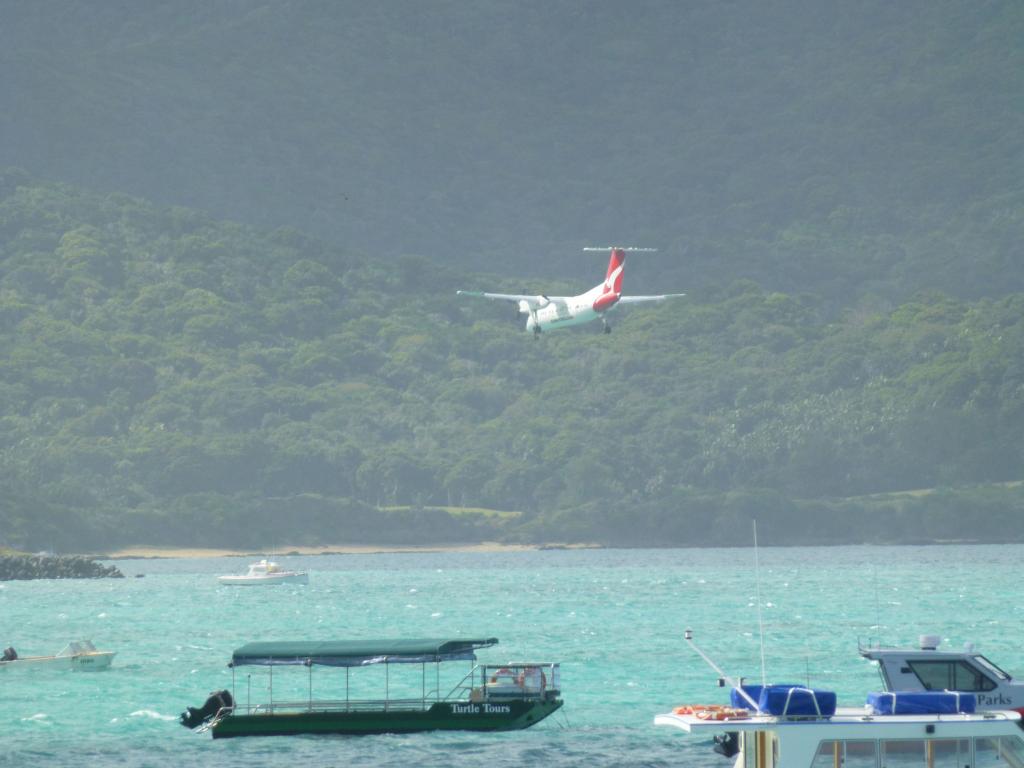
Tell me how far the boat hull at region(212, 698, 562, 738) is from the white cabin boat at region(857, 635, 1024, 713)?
1391 cm

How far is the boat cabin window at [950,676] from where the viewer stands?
146 feet

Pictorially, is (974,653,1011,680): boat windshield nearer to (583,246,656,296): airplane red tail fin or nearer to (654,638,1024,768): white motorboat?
(654,638,1024,768): white motorboat

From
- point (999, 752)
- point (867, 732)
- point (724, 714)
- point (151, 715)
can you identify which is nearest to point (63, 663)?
point (151, 715)

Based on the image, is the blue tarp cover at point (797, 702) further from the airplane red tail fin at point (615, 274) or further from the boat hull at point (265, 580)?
the boat hull at point (265, 580)

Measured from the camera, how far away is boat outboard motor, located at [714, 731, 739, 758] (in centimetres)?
4659

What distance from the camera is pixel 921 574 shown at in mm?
173500

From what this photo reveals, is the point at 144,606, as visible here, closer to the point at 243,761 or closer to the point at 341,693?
Result: the point at 341,693

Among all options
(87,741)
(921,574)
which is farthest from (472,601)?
(87,741)

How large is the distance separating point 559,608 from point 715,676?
51.5m

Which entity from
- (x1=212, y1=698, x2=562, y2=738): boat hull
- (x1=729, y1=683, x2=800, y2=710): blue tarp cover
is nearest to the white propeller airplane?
(x1=212, y1=698, x2=562, y2=738): boat hull

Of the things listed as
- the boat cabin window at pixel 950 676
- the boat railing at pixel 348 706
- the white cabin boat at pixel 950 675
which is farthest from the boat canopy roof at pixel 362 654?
the boat cabin window at pixel 950 676

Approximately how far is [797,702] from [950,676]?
9090 millimetres

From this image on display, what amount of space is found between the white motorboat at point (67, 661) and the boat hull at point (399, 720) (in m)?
23.1

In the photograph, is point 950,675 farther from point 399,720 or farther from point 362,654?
point 362,654
